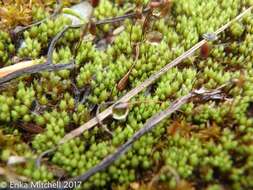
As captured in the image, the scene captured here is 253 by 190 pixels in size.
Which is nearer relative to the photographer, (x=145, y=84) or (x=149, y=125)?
(x=149, y=125)

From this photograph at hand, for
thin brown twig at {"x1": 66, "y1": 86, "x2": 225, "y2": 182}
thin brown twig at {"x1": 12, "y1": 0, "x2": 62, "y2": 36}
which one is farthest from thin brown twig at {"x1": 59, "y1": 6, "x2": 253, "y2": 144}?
thin brown twig at {"x1": 12, "y1": 0, "x2": 62, "y2": 36}

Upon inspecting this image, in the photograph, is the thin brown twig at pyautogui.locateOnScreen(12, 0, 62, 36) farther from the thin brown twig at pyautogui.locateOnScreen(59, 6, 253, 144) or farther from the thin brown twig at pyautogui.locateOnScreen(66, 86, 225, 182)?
the thin brown twig at pyautogui.locateOnScreen(66, 86, 225, 182)

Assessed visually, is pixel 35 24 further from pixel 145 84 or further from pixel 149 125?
pixel 149 125

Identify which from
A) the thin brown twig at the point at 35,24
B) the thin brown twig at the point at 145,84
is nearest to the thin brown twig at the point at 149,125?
the thin brown twig at the point at 145,84

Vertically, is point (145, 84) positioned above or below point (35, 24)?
below

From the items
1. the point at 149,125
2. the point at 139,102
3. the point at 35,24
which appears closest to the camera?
the point at 149,125

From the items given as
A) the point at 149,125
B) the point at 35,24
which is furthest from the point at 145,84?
the point at 35,24

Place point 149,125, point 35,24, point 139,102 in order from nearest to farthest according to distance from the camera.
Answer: point 149,125 < point 139,102 < point 35,24

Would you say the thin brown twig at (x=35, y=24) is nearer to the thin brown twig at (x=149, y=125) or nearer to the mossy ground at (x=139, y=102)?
the mossy ground at (x=139, y=102)

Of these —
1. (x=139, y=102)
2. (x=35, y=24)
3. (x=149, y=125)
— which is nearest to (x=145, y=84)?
(x=139, y=102)

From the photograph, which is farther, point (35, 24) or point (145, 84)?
point (35, 24)

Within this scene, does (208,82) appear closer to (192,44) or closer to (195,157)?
(192,44)
